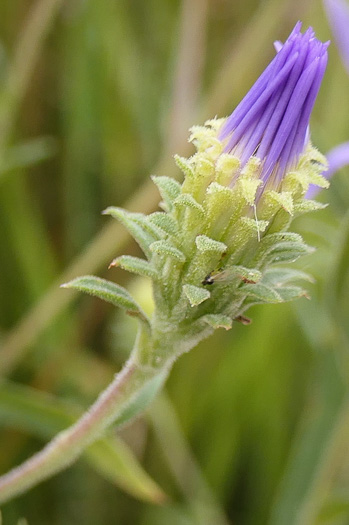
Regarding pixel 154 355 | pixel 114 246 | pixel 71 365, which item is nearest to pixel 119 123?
pixel 114 246

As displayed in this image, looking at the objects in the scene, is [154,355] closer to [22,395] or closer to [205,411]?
A: [22,395]

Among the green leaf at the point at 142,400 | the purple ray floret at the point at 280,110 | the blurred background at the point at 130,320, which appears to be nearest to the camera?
the purple ray floret at the point at 280,110

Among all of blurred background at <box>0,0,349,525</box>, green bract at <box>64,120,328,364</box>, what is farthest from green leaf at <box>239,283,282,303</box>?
blurred background at <box>0,0,349,525</box>

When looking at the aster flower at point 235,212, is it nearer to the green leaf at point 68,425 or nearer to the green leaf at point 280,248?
the green leaf at point 280,248

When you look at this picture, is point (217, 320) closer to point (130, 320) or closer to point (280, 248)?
point (280, 248)

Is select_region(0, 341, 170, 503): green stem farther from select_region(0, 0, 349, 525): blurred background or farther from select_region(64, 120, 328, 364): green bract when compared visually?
select_region(0, 0, 349, 525): blurred background

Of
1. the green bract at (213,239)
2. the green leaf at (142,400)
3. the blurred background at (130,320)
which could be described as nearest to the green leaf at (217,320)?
the green bract at (213,239)
